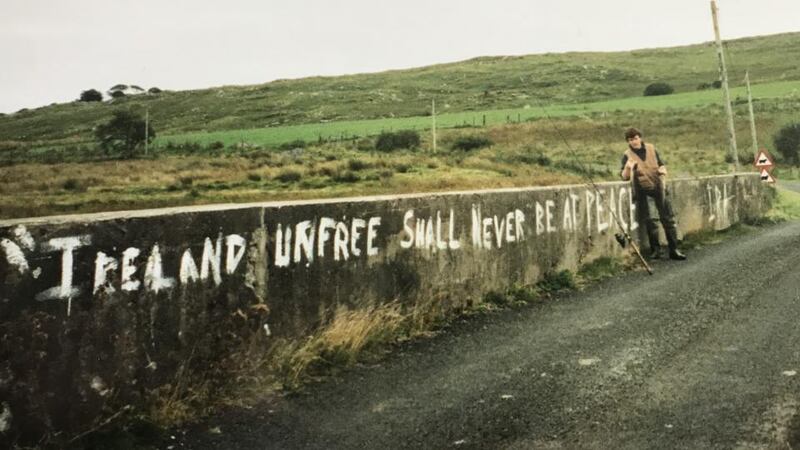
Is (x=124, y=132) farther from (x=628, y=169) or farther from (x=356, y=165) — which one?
(x=628, y=169)

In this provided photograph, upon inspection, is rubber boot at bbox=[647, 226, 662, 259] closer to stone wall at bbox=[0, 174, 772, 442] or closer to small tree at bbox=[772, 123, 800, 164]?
stone wall at bbox=[0, 174, 772, 442]

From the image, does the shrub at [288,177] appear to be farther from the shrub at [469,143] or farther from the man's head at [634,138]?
the shrub at [469,143]

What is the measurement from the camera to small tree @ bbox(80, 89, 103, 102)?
6102 inches

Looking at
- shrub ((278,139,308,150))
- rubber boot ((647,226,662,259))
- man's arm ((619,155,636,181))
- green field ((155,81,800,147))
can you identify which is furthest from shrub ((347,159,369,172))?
green field ((155,81,800,147))

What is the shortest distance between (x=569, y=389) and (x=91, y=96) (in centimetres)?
17184

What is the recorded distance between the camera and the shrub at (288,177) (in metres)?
31.4

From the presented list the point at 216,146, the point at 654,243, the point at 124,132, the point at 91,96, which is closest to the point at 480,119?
the point at 216,146

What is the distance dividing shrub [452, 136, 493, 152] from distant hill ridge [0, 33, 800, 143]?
38285 mm

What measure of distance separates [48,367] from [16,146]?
93701 millimetres

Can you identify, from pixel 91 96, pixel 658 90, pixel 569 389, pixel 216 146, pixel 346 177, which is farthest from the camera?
pixel 91 96

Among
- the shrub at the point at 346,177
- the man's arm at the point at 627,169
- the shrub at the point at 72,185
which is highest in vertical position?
the shrub at the point at 72,185

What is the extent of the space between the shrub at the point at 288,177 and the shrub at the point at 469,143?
23493 millimetres

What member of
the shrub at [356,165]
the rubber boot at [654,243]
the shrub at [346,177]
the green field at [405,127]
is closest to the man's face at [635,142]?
the green field at [405,127]

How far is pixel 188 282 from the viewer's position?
13.1ft
